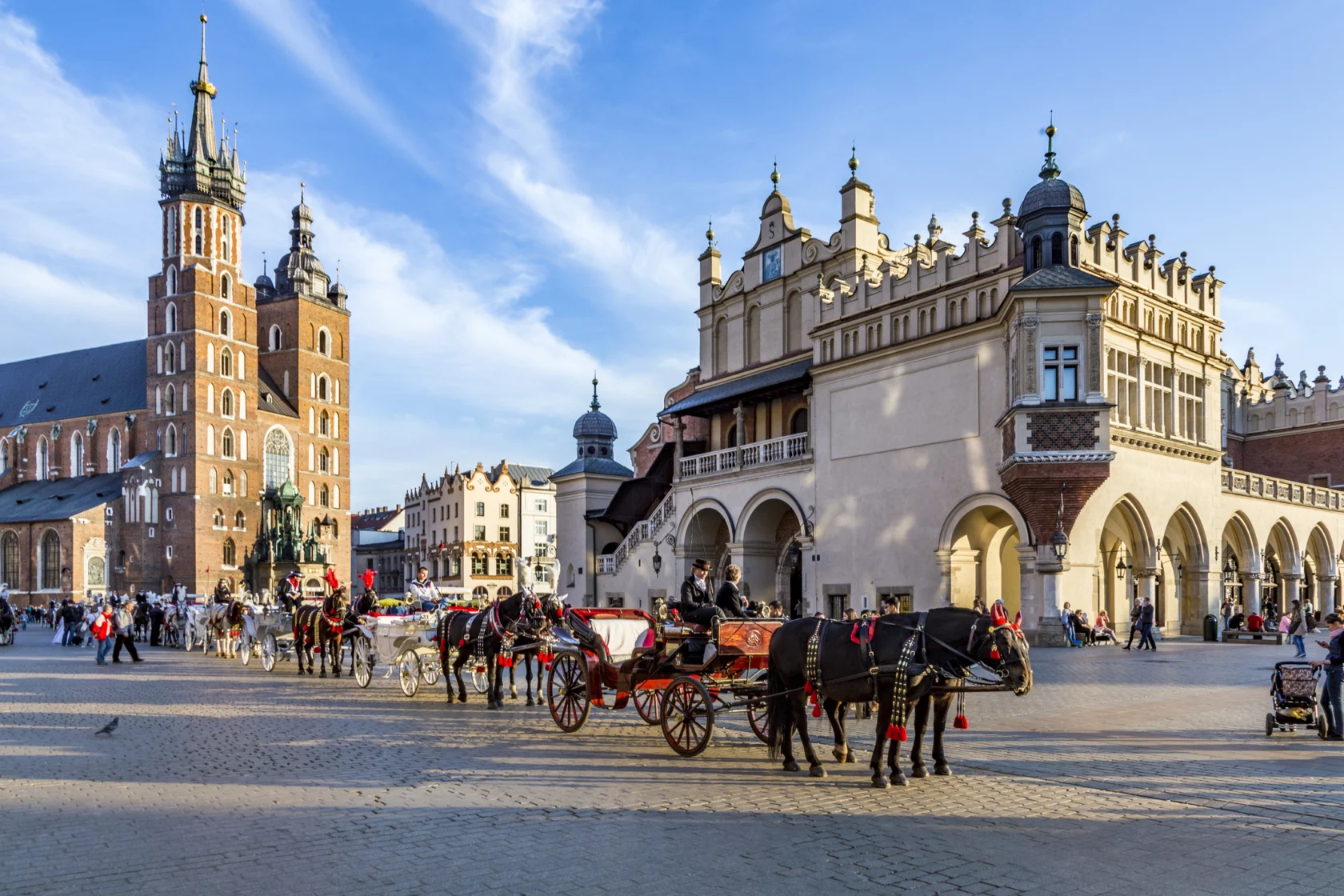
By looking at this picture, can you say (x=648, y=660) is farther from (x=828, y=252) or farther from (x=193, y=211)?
(x=193, y=211)

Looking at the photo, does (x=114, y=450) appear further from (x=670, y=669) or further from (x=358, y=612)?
(x=670, y=669)

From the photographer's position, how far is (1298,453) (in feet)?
156

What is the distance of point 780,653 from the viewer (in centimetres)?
1034

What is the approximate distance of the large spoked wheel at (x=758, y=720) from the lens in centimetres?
1080

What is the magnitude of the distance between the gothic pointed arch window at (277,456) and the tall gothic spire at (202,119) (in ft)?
76.7

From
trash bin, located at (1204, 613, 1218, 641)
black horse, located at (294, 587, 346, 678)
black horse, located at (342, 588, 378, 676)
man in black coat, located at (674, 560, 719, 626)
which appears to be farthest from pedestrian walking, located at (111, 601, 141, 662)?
trash bin, located at (1204, 613, 1218, 641)

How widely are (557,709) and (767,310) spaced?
26167mm

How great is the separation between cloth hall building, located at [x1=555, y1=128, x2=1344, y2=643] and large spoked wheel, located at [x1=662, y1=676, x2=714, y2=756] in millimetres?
16227

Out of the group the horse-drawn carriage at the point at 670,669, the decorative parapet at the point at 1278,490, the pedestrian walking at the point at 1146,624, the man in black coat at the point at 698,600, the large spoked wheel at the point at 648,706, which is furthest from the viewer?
the decorative parapet at the point at 1278,490

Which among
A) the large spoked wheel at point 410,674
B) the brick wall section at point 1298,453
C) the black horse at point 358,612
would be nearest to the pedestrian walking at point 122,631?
the black horse at point 358,612

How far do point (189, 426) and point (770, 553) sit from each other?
196 feet

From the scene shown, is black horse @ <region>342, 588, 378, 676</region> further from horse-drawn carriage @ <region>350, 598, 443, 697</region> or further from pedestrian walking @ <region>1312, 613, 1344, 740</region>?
pedestrian walking @ <region>1312, 613, 1344, 740</region>

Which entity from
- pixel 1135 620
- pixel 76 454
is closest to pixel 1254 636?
pixel 1135 620

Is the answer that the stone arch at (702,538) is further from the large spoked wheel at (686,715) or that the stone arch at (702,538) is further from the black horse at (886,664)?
the black horse at (886,664)
